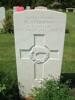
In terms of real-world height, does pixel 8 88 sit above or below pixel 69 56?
above

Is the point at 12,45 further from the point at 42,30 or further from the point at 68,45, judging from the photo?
the point at 42,30

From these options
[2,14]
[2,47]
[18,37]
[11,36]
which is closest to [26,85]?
[18,37]

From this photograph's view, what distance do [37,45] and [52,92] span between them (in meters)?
0.95

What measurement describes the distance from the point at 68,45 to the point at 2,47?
232 centimetres

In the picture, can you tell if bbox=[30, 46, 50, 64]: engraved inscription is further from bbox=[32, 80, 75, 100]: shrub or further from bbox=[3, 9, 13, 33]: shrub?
bbox=[3, 9, 13, 33]: shrub

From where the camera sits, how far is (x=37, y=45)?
22.6ft

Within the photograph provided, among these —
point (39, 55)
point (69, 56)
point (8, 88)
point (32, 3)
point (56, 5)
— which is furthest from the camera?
point (56, 5)

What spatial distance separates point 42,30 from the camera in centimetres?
673

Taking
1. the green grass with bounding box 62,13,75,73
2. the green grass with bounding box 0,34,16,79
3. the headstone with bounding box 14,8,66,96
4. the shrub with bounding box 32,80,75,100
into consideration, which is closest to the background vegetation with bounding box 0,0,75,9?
the green grass with bounding box 0,34,16,79

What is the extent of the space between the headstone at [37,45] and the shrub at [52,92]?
0.36 m

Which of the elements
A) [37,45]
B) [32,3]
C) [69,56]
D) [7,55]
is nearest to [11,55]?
[7,55]

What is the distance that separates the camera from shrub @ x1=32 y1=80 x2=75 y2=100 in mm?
6238

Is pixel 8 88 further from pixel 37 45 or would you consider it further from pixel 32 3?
pixel 32 3

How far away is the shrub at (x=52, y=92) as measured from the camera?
6.24 metres
